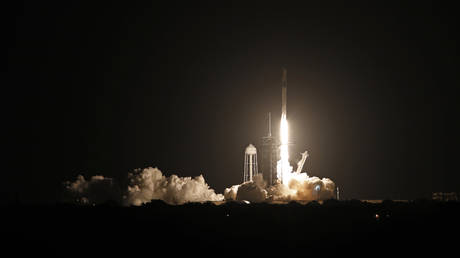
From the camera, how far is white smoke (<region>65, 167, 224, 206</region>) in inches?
2896

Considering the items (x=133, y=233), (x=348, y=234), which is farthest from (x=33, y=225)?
(x=348, y=234)

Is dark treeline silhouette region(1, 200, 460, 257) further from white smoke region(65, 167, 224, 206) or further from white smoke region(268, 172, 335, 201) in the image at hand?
white smoke region(65, 167, 224, 206)

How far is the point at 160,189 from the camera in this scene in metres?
75.0

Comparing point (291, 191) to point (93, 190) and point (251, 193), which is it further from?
point (93, 190)

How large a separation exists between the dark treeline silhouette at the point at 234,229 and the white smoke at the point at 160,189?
Answer: 2284cm

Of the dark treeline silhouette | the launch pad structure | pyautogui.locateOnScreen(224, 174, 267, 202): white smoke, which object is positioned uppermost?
the launch pad structure

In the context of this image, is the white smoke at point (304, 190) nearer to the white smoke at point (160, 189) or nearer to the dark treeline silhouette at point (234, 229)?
the white smoke at point (160, 189)

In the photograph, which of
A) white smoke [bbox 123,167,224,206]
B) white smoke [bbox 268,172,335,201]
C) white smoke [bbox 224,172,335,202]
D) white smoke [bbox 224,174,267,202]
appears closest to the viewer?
white smoke [bbox 224,174,267,202]

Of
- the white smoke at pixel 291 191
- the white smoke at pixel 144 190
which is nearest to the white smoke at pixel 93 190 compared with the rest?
the white smoke at pixel 144 190

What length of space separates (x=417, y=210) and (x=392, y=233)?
6108 millimetres

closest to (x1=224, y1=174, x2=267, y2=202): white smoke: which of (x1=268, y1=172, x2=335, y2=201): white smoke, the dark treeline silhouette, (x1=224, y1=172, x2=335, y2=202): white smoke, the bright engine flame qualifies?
(x1=224, y1=172, x2=335, y2=202): white smoke

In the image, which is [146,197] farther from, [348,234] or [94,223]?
[348,234]

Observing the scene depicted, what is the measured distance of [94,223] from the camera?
143 feet

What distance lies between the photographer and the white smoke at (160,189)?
73.4 metres
